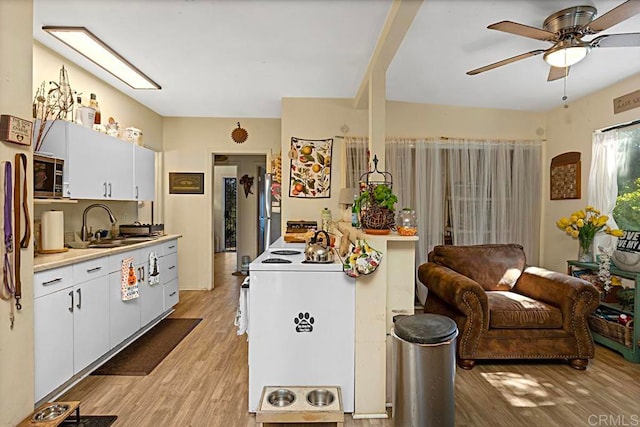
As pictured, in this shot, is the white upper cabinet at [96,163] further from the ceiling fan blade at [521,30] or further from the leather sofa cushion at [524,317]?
the leather sofa cushion at [524,317]

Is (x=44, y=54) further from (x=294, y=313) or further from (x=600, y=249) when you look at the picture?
(x=600, y=249)

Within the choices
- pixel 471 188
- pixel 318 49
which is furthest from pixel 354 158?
pixel 318 49

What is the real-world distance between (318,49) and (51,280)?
2.55m

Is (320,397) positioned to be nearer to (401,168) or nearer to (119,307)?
(119,307)

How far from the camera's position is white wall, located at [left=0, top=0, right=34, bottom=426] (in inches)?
69.0

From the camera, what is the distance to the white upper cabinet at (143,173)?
13.4 ft

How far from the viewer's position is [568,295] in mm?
2902

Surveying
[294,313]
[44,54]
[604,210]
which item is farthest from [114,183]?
[604,210]

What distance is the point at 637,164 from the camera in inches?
139

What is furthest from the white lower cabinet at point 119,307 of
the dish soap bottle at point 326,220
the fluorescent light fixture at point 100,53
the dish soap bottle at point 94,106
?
the dish soap bottle at point 326,220

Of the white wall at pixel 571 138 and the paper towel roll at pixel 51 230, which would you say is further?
the white wall at pixel 571 138

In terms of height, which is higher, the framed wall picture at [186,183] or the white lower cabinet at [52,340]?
the framed wall picture at [186,183]

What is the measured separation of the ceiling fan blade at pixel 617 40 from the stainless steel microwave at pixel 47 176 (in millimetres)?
3718

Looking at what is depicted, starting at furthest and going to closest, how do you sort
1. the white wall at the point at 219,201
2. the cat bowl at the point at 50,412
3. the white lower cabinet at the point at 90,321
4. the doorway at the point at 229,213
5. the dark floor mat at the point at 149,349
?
1. the doorway at the point at 229,213
2. the white wall at the point at 219,201
3. the dark floor mat at the point at 149,349
4. the white lower cabinet at the point at 90,321
5. the cat bowl at the point at 50,412
